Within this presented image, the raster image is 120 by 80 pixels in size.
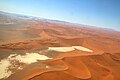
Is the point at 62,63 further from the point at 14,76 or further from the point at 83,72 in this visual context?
the point at 14,76

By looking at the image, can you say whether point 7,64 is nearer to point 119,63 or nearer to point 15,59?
point 15,59

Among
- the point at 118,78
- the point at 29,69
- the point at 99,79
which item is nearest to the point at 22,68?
the point at 29,69

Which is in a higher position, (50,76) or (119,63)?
(50,76)

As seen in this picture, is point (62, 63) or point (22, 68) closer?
point (22, 68)

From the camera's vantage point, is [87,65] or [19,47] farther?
[19,47]

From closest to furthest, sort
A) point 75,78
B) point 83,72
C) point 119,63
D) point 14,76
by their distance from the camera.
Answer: point 14,76 → point 75,78 → point 83,72 → point 119,63

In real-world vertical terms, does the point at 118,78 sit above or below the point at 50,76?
below

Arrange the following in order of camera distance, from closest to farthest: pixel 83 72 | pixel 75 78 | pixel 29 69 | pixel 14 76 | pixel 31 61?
pixel 14 76
pixel 75 78
pixel 29 69
pixel 83 72
pixel 31 61

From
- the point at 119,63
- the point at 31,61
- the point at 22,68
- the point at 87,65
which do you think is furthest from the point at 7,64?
the point at 119,63

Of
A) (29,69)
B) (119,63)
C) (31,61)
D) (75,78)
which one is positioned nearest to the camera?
(75,78)
